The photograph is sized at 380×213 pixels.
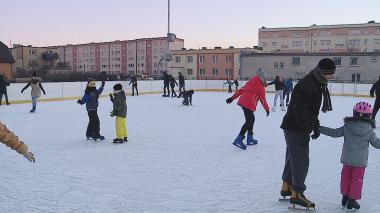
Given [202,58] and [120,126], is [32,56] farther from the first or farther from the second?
[120,126]

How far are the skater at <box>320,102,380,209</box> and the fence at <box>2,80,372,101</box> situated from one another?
1538 cm

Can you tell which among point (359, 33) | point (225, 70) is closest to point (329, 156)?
point (225, 70)

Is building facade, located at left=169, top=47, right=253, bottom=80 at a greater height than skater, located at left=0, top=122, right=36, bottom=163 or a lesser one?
greater

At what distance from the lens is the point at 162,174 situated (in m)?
5.15

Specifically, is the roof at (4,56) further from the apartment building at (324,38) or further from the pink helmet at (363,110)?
the pink helmet at (363,110)

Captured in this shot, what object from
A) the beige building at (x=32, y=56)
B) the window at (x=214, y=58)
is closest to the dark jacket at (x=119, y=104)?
the window at (x=214, y=58)

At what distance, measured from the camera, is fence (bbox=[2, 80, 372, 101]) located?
663 inches

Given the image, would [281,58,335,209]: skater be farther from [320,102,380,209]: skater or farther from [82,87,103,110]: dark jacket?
[82,87,103,110]: dark jacket

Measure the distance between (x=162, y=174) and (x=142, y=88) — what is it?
19.7m

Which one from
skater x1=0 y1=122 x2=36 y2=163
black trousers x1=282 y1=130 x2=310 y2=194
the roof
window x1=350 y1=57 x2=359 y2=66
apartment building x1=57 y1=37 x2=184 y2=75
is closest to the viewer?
skater x1=0 y1=122 x2=36 y2=163

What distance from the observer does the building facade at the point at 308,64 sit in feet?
127

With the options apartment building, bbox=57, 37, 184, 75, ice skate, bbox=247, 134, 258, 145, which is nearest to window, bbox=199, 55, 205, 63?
apartment building, bbox=57, 37, 184, 75

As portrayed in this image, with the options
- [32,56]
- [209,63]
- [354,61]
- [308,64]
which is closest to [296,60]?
[308,64]

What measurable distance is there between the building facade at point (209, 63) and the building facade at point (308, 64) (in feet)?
14.7
